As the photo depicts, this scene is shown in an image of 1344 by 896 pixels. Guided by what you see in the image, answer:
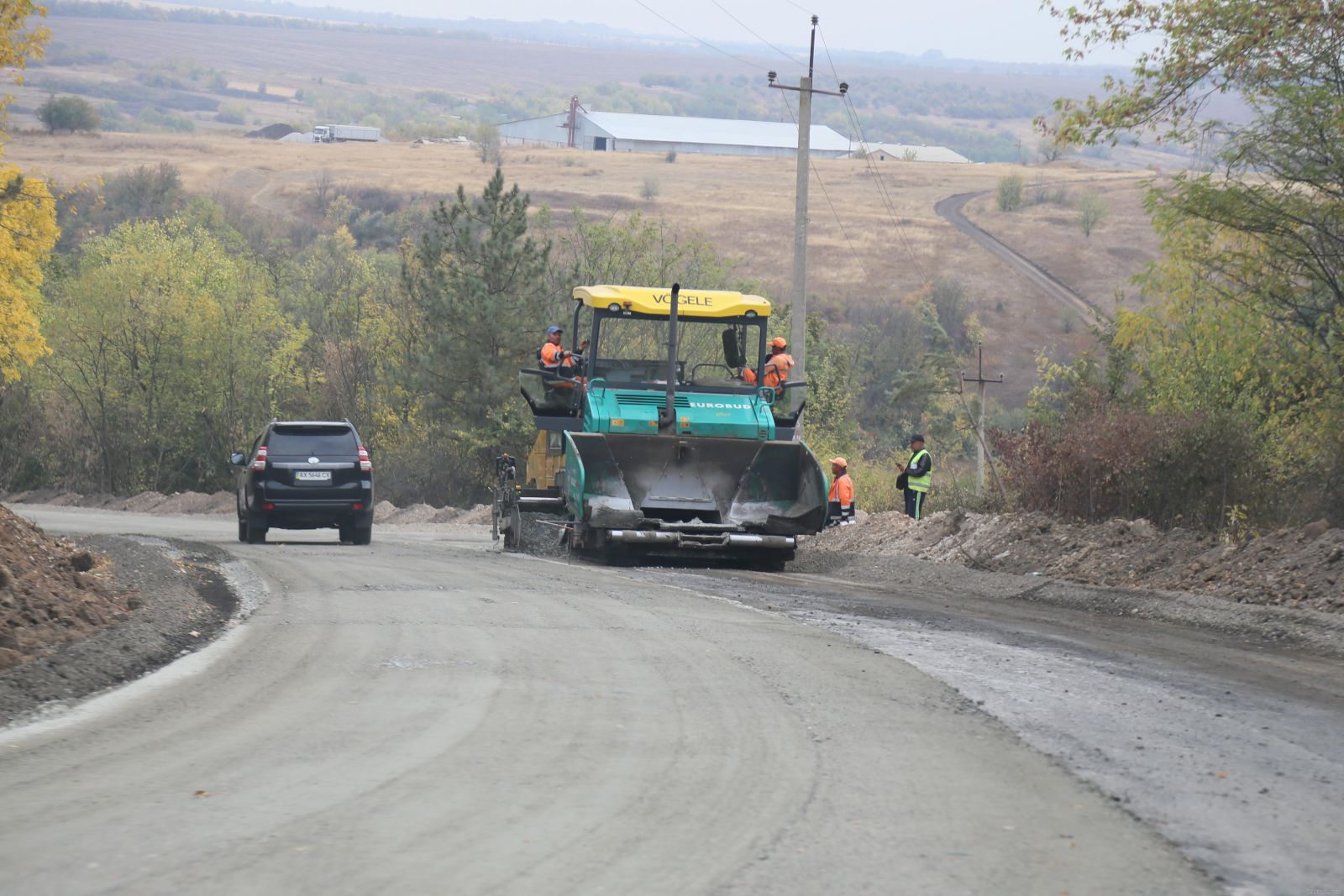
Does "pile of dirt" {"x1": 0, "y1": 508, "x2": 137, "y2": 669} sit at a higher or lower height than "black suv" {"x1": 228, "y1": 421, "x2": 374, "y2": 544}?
higher

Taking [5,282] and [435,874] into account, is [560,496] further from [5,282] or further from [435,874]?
[5,282]

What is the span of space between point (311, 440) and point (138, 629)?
12174 millimetres

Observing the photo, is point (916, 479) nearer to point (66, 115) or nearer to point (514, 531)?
point (514, 531)

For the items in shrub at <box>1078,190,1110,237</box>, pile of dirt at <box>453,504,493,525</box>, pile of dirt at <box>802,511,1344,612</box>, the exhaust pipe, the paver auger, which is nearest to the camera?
pile of dirt at <box>802,511,1344,612</box>

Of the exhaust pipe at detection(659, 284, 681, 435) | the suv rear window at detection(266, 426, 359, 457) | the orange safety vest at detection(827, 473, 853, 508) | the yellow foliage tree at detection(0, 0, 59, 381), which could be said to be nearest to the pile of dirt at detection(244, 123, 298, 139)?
the yellow foliage tree at detection(0, 0, 59, 381)

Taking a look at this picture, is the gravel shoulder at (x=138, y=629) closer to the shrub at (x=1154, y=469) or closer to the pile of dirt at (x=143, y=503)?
the shrub at (x=1154, y=469)

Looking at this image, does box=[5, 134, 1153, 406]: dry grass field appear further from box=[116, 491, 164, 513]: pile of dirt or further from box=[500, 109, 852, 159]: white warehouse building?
box=[116, 491, 164, 513]: pile of dirt

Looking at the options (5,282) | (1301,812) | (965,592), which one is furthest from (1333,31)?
(5,282)

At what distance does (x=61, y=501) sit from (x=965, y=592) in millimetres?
39678

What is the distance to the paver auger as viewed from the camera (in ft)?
56.3

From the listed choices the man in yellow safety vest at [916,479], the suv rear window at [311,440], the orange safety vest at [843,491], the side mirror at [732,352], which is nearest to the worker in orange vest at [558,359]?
the side mirror at [732,352]

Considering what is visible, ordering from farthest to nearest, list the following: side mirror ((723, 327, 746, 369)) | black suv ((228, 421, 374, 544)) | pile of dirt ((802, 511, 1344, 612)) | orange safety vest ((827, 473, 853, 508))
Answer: orange safety vest ((827, 473, 853, 508))
black suv ((228, 421, 374, 544))
side mirror ((723, 327, 746, 369))
pile of dirt ((802, 511, 1344, 612))

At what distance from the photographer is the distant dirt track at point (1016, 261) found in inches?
3590

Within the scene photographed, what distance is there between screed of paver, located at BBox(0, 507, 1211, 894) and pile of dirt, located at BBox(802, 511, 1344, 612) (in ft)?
16.9
